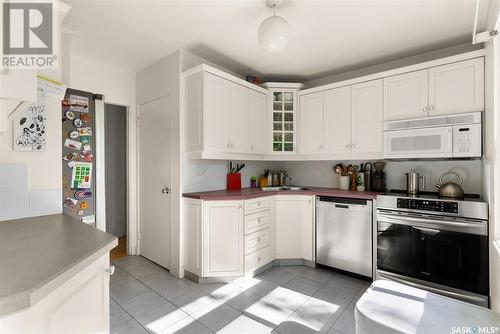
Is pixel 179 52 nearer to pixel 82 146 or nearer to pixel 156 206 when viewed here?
pixel 82 146

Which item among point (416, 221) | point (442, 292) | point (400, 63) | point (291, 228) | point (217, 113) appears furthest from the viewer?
point (291, 228)

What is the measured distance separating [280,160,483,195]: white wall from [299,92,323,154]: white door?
39 centimetres

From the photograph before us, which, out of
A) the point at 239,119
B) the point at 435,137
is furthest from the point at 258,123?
the point at 435,137

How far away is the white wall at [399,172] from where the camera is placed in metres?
2.39

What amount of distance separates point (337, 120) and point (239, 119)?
1.22 m

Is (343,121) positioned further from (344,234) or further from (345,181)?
(344,234)

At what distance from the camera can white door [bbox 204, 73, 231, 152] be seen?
253cm

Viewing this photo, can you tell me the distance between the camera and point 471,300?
6.49 feet

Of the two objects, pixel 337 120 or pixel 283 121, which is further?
A: pixel 283 121

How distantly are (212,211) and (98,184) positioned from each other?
1333mm

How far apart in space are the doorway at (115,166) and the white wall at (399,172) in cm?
272

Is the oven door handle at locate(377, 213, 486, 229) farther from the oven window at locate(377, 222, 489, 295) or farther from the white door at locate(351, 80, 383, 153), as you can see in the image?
the white door at locate(351, 80, 383, 153)

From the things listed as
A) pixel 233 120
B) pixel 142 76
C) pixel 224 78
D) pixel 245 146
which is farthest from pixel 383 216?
pixel 142 76

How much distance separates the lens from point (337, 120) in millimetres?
2986
